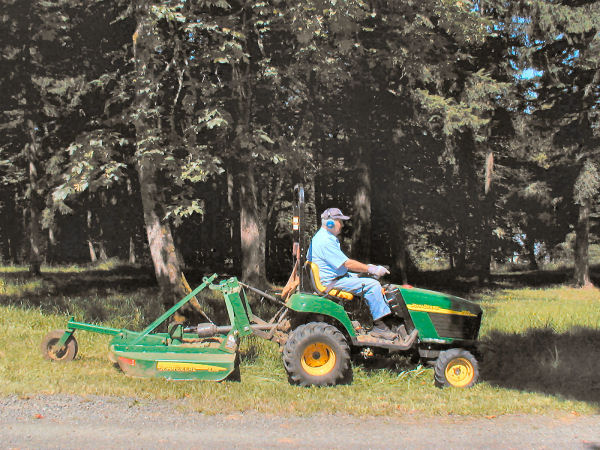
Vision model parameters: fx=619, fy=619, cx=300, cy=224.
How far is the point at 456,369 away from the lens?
23.2 ft

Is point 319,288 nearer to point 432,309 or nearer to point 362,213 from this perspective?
point 432,309

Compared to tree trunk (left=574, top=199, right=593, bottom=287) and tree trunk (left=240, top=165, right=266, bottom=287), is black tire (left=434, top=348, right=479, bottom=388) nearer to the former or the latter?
tree trunk (left=240, top=165, right=266, bottom=287)

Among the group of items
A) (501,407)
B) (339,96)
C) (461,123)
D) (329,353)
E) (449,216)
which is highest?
(339,96)

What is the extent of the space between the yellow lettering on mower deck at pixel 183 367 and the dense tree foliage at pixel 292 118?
4448mm

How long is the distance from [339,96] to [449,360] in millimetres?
13959

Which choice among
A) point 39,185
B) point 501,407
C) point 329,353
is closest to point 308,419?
point 329,353

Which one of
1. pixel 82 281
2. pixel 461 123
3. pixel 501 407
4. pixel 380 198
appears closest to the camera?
pixel 501 407

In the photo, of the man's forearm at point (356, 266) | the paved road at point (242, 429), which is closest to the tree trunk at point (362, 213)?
the man's forearm at point (356, 266)

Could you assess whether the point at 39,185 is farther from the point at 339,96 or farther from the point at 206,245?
the point at 339,96

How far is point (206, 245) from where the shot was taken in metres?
26.8

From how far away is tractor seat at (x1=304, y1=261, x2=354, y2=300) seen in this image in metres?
7.16

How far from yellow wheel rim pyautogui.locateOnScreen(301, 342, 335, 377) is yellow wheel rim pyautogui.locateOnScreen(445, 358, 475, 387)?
1.33 meters

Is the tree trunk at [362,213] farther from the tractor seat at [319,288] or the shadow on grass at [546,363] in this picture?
the tractor seat at [319,288]

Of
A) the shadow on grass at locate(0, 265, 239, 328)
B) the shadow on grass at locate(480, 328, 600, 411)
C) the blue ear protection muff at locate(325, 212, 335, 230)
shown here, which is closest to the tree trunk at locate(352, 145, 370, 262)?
the shadow on grass at locate(0, 265, 239, 328)
